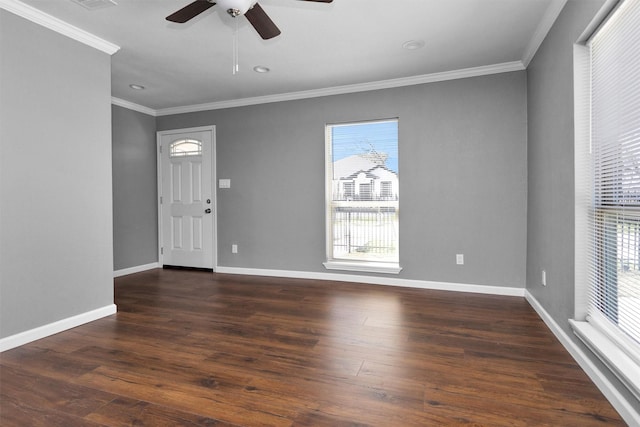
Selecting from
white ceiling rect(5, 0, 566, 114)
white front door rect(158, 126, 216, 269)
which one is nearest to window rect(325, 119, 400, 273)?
white ceiling rect(5, 0, 566, 114)

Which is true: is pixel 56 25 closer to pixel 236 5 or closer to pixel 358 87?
pixel 236 5

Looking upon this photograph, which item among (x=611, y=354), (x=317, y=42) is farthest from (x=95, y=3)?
(x=611, y=354)

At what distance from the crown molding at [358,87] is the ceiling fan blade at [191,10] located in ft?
7.87

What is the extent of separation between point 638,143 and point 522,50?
2153 millimetres

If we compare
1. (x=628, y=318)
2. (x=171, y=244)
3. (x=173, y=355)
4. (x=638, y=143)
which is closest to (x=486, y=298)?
(x=628, y=318)

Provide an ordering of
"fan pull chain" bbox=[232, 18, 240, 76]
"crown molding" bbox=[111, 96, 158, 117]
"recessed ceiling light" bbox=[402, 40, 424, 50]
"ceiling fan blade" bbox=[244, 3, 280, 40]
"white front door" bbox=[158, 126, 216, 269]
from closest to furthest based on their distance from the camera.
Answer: "ceiling fan blade" bbox=[244, 3, 280, 40], "fan pull chain" bbox=[232, 18, 240, 76], "recessed ceiling light" bbox=[402, 40, 424, 50], "crown molding" bbox=[111, 96, 158, 117], "white front door" bbox=[158, 126, 216, 269]

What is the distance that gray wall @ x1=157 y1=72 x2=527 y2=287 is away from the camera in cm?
379

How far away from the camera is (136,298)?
12.4 ft

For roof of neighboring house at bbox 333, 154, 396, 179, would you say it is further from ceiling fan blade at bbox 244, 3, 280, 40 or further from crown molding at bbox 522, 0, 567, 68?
ceiling fan blade at bbox 244, 3, 280, 40

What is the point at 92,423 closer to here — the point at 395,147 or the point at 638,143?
the point at 638,143

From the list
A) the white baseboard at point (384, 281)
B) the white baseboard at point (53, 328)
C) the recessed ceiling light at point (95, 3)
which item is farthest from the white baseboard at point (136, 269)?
the recessed ceiling light at point (95, 3)

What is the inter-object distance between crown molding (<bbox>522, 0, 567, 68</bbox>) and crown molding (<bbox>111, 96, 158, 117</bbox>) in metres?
4.97

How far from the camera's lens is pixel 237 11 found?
7.14 feet

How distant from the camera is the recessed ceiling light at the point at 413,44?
3185 mm
